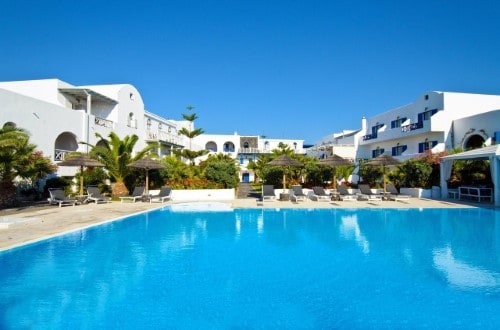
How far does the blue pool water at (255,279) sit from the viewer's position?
478cm

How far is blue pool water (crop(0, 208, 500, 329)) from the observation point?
15.7 ft

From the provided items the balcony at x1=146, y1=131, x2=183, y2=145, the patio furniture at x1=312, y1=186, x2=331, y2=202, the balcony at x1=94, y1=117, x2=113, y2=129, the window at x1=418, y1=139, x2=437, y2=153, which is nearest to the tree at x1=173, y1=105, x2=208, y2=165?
the balcony at x1=146, y1=131, x2=183, y2=145

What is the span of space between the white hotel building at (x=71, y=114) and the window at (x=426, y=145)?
22214 millimetres

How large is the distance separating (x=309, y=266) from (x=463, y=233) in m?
6.53

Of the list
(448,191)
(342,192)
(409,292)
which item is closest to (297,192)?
(342,192)

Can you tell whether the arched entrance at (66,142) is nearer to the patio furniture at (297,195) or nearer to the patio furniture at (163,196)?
the patio furniture at (163,196)

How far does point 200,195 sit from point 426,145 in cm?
2004

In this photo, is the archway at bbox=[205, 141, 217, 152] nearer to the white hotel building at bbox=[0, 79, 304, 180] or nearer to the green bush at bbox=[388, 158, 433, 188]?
the white hotel building at bbox=[0, 79, 304, 180]

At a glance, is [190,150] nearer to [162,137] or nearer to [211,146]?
[162,137]

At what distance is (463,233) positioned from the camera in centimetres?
1051

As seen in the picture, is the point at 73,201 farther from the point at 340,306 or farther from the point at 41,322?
the point at 340,306

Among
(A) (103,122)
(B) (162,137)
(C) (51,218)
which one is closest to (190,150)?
(B) (162,137)

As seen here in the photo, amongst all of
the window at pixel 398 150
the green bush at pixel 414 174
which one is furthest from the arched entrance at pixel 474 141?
the window at pixel 398 150

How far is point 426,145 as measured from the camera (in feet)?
91.1
